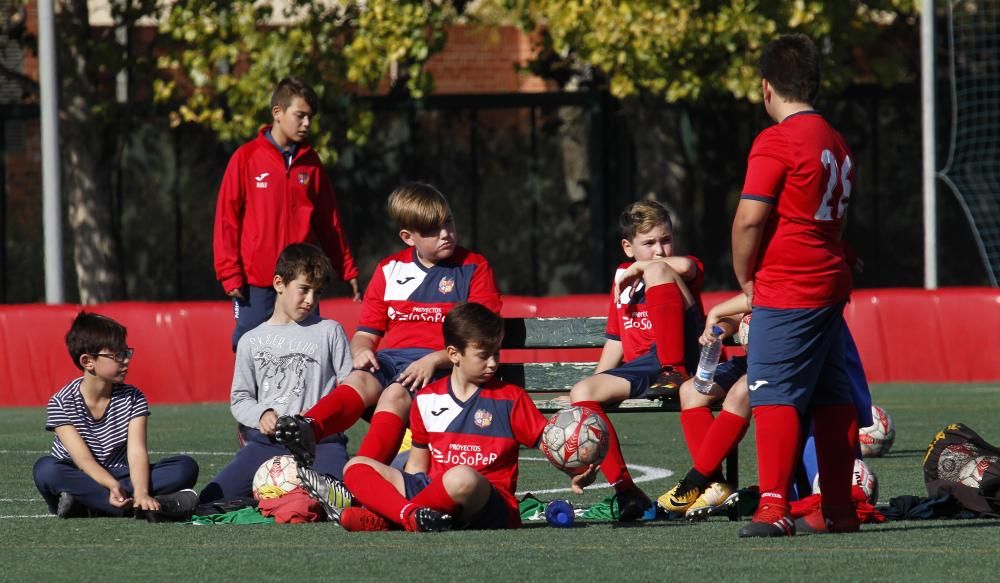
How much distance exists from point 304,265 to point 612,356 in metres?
1.49

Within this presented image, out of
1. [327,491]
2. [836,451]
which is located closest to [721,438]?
[836,451]

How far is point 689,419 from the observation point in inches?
328

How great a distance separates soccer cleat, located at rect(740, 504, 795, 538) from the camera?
7211 mm

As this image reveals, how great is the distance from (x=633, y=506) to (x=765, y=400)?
942mm

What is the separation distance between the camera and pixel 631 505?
7945 mm

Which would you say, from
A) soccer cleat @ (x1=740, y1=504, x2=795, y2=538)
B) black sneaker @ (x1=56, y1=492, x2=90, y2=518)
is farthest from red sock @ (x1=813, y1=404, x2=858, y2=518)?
black sneaker @ (x1=56, y1=492, x2=90, y2=518)

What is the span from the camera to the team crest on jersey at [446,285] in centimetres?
877

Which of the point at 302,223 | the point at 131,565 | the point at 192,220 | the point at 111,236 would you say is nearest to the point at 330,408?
the point at 131,565

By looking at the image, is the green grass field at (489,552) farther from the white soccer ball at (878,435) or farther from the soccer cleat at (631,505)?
the white soccer ball at (878,435)

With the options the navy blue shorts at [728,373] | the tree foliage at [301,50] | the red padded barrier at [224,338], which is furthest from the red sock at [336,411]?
the tree foliage at [301,50]

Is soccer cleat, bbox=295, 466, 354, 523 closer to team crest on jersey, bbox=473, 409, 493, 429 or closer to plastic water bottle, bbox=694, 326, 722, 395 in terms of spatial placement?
team crest on jersey, bbox=473, 409, 493, 429

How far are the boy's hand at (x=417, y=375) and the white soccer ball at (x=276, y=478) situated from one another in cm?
67

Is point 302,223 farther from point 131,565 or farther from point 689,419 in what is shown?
point 131,565

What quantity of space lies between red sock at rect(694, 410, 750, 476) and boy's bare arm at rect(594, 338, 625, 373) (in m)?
0.93
